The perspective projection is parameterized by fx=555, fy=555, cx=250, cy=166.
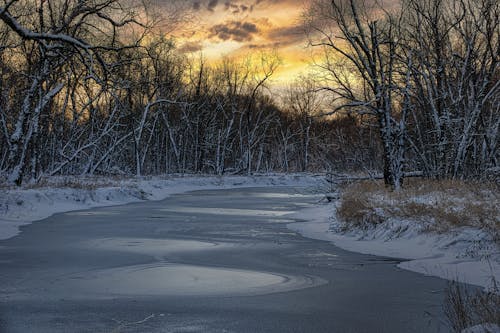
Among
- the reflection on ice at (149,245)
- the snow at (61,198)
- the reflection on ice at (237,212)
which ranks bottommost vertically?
the reflection on ice at (237,212)

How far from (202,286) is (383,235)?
595 cm

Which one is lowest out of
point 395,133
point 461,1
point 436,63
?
point 395,133

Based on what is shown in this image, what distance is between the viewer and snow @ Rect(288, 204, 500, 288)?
28.0ft

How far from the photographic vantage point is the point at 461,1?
21.6m

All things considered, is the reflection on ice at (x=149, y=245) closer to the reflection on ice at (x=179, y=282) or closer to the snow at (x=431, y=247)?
the reflection on ice at (x=179, y=282)

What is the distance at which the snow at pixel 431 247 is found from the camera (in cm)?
852

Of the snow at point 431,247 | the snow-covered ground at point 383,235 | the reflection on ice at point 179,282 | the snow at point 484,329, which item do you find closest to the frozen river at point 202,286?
the reflection on ice at point 179,282

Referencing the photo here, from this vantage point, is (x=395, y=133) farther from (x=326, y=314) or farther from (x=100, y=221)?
(x=326, y=314)

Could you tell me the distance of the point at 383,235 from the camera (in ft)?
40.1

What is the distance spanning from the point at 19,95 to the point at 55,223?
25967mm

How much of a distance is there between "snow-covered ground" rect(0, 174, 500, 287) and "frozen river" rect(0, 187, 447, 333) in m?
0.60

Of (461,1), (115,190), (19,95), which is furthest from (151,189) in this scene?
(461,1)

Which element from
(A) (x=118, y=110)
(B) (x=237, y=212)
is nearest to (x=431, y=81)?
(B) (x=237, y=212)

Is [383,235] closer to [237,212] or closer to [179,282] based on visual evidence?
[179,282]
